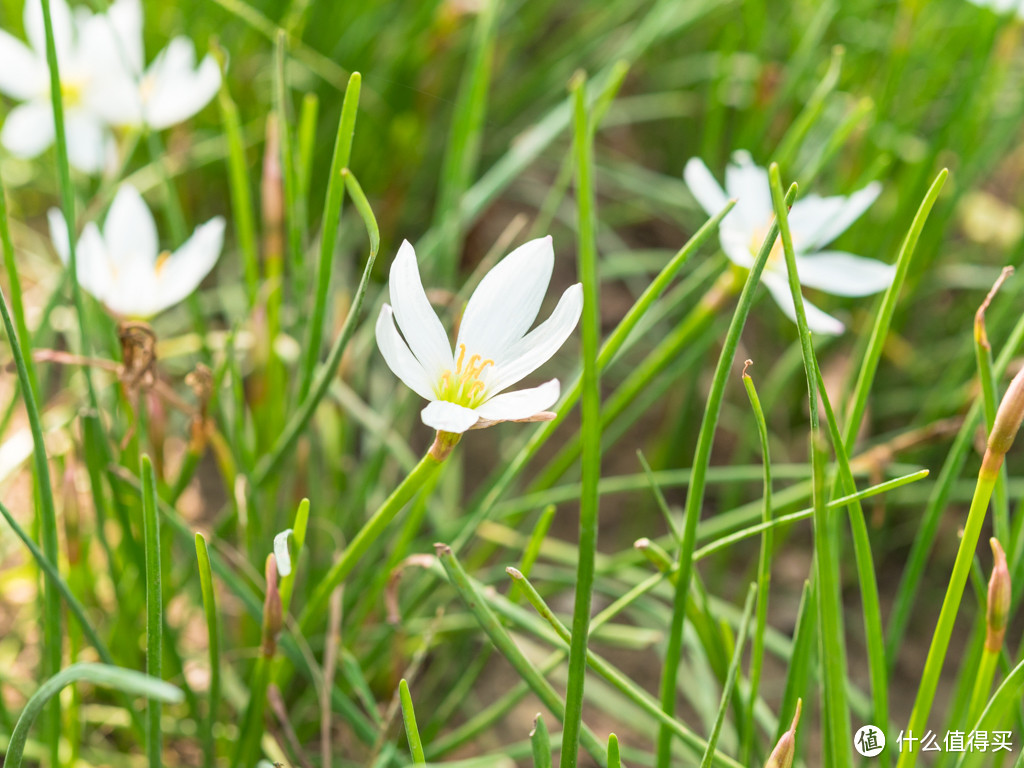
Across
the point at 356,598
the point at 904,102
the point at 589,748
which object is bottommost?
the point at 589,748

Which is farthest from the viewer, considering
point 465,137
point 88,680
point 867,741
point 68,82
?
point 68,82

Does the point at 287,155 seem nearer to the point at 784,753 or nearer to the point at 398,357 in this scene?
the point at 398,357

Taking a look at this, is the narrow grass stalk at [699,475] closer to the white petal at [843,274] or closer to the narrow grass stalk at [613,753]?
the narrow grass stalk at [613,753]

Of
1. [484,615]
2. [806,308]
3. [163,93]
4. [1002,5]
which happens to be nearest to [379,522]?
[484,615]

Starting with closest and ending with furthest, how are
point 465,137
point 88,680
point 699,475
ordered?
point 88,680 < point 699,475 < point 465,137

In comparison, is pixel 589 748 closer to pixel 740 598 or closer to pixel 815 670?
pixel 815 670

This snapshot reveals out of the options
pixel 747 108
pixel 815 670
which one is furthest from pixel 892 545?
pixel 747 108

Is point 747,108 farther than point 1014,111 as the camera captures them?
Yes
